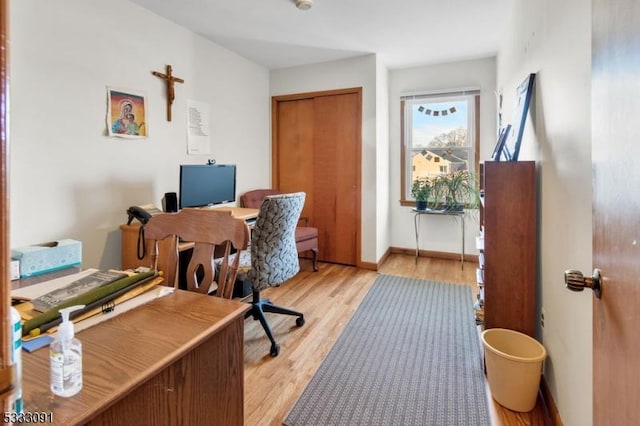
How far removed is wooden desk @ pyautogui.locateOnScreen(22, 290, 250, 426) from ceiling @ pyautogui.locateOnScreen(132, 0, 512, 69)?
2.61 metres

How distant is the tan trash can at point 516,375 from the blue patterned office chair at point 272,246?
4.08 feet

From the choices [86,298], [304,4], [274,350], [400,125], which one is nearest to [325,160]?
[400,125]

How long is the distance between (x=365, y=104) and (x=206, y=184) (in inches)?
80.8

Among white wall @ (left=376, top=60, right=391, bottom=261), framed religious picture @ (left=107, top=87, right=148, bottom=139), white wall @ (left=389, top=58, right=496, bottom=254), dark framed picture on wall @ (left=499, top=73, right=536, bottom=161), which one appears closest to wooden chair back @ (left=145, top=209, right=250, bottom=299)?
framed religious picture @ (left=107, top=87, right=148, bottom=139)

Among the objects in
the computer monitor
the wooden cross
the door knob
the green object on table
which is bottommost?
the green object on table

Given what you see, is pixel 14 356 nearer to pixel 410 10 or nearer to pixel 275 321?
pixel 275 321

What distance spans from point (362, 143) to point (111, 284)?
332 cm

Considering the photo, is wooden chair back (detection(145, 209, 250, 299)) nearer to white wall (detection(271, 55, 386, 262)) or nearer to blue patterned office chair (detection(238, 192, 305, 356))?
blue patterned office chair (detection(238, 192, 305, 356))

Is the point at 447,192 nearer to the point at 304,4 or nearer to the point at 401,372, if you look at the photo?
the point at 304,4

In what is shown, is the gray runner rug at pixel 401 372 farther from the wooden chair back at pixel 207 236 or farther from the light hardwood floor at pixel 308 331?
the wooden chair back at pixel 207 236

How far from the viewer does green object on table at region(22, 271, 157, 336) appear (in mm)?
914

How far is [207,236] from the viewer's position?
4.58 ft

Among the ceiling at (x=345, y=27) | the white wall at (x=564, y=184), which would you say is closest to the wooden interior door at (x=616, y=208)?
the white wall at (x=564, y=184)

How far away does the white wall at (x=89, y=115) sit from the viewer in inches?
81.7
